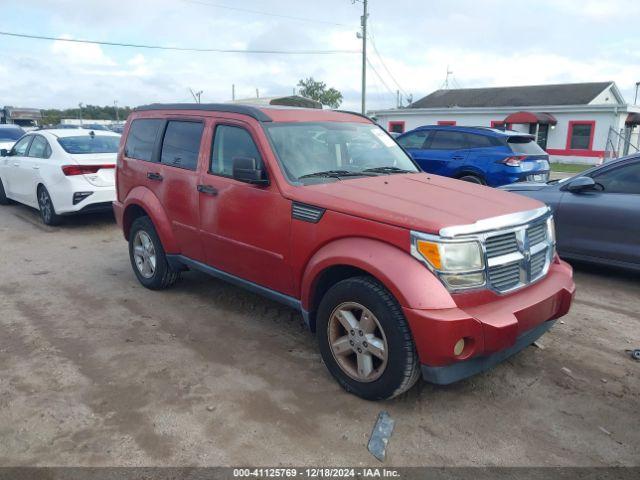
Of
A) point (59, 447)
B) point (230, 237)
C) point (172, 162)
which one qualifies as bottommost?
point (59, 447)

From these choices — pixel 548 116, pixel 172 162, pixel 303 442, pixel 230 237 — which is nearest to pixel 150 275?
pixel 172 162

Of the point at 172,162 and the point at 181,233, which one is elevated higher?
the point at 172,162

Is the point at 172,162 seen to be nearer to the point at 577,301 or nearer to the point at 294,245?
the point at 294,245

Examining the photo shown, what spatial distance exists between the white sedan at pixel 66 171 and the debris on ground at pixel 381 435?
21.4 ft

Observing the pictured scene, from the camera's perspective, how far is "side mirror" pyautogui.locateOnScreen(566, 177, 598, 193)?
5.61 m

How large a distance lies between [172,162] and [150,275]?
4.39 feet

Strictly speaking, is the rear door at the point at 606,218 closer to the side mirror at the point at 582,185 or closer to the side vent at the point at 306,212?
the side mirror at the point at 582,185

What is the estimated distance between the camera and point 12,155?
9602 millimetres

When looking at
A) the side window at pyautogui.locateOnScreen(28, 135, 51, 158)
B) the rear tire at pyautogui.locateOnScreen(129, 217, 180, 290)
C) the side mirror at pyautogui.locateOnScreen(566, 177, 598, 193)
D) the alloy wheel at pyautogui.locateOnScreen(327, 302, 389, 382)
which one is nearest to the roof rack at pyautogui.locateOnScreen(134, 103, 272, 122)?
the rear tire at pyautogui.locateOnScreen(129, 217, 180, 290)

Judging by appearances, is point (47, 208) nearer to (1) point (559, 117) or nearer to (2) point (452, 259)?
(2) point (452, 259)

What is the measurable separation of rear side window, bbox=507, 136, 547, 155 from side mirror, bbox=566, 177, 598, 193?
431 centimetres

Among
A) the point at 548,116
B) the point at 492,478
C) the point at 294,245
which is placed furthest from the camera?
the point at 548,116

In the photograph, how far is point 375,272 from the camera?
3.00 meters

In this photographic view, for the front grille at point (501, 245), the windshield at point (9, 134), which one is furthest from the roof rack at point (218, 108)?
the windshield at point (9, 134)
